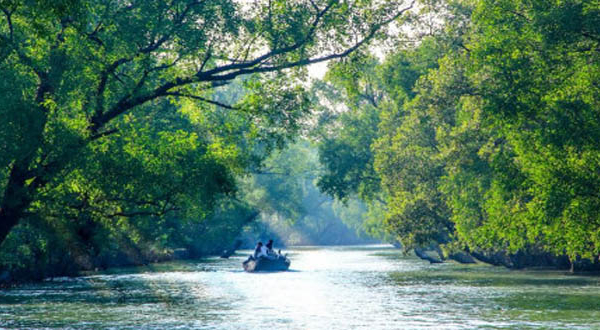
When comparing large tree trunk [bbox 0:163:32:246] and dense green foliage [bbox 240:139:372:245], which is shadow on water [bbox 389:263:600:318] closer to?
large tree trunk [bbox 0:163:32:246]

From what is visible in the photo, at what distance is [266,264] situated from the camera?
5209 cm

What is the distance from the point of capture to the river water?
74.3ft

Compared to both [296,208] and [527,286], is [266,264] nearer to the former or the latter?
[527,286]

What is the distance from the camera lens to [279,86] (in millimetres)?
28922

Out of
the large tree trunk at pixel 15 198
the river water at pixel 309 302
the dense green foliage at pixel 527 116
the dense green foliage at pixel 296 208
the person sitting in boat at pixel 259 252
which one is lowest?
the river water at pixel 309 302

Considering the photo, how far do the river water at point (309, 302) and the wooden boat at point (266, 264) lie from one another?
5.24m

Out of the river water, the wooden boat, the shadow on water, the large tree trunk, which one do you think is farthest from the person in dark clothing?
the large tree trunk

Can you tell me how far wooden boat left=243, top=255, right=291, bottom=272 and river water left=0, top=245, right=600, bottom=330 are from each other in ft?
17.2

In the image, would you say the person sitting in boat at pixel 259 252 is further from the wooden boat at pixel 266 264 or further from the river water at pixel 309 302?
the river water at pixel 309 302

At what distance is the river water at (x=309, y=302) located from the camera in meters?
22.7

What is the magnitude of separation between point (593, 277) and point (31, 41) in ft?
100

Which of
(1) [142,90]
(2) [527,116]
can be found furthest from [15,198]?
(2) [527,116]

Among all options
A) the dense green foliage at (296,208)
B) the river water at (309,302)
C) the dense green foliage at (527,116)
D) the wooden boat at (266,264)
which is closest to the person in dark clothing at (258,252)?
the wooden boat at (266,264)

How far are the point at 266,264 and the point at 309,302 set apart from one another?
74.6 ft
